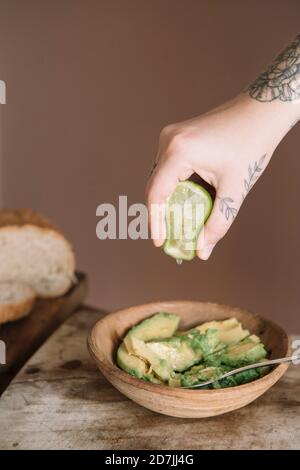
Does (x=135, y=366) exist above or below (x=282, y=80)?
below

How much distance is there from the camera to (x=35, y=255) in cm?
208

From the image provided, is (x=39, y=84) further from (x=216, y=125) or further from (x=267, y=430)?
(x=267, y=430)

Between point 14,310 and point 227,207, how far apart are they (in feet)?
2.98

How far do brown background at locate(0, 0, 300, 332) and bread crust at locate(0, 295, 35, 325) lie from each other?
1.45 meters

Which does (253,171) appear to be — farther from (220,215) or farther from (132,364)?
(132,364)

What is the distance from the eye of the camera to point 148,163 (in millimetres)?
3100

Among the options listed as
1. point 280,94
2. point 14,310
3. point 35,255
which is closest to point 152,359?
point 280,94

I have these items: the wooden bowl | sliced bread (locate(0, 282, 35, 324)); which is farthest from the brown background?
the wooden bowl

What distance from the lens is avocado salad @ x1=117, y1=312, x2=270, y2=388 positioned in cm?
115

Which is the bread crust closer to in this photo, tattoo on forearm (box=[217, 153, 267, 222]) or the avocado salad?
the avocado salad

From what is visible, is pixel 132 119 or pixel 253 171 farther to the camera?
pixel 132 119

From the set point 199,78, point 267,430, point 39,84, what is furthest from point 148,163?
point 267,430

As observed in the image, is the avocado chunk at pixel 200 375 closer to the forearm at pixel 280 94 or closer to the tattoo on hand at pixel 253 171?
the tattoo on hand at pixel 253 171

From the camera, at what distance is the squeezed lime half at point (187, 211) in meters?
1.16
